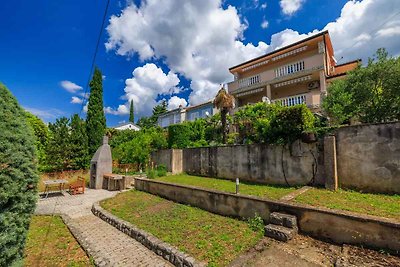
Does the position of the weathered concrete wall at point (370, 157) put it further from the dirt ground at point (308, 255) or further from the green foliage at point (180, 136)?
the green foliage at point (180, 136)

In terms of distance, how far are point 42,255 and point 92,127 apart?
22098 millimetres

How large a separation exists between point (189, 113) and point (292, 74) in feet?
65.6

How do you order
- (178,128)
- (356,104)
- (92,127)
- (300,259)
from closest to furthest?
(300,259) → (356,104) → (178,128) → (92,127)

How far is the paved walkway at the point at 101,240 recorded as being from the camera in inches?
220

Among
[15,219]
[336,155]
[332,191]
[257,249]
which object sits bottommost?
Result: [257,249]

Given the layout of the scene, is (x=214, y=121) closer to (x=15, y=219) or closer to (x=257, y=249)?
(x=257, y=249)

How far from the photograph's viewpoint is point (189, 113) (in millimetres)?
36938

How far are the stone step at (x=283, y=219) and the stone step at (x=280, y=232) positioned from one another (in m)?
0.12

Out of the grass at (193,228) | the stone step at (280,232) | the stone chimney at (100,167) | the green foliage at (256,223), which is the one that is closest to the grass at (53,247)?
the grass at (193,228)

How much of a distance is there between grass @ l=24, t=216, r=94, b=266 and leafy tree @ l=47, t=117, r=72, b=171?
1417 cm

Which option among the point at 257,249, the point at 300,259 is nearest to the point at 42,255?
the point at 257,249

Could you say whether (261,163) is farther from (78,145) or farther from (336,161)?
(78,145)

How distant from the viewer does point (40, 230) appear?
795 cm

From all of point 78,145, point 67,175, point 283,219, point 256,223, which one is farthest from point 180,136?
point 283,219
